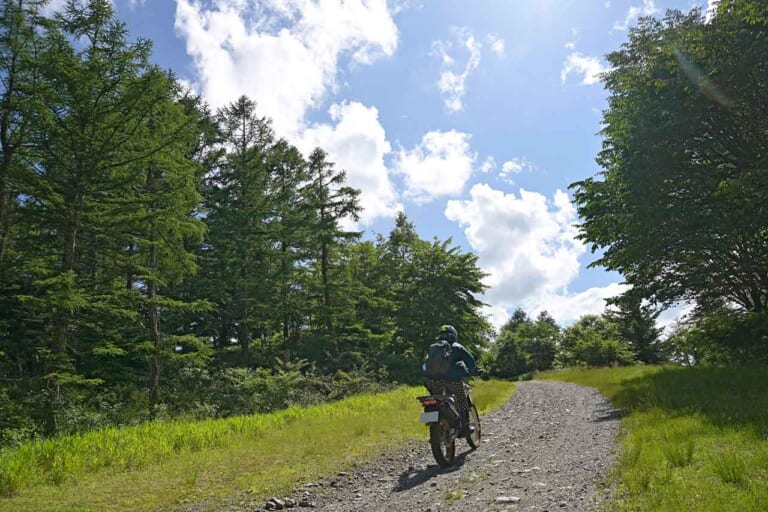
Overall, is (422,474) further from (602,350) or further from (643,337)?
(643,337)

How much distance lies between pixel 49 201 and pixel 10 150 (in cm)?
211

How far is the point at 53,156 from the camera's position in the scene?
516 inches

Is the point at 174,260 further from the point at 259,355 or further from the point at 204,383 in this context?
the point at 259,355

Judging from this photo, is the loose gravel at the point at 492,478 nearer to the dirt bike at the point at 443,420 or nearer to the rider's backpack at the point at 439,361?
the dirt bike at the point at 443,420

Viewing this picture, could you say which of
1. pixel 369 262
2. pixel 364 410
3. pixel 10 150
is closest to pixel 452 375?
pixel 364 410

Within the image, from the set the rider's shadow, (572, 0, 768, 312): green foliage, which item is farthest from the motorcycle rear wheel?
(572, 0, 768, 312): green foliage

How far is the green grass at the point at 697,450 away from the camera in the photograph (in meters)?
4.12

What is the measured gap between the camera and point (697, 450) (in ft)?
18.6

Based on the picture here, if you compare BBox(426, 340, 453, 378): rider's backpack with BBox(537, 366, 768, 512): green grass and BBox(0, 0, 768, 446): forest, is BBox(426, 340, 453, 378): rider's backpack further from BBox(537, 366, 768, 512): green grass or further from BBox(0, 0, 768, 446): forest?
BBox(0, 0, 768, 446): forest

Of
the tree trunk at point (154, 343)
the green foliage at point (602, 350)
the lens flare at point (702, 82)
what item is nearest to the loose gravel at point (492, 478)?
the lens flare at point (702, 82)

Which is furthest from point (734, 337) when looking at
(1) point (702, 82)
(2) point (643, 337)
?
(2) point (643, 337)

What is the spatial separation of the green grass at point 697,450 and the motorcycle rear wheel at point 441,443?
247 cm

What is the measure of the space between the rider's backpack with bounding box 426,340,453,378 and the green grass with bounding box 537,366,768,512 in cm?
281

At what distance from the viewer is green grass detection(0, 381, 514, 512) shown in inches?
246
